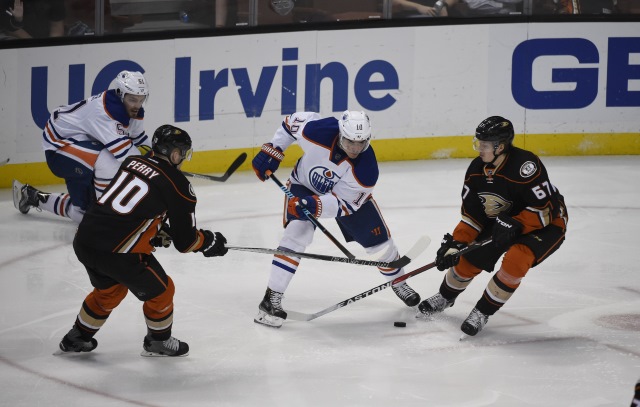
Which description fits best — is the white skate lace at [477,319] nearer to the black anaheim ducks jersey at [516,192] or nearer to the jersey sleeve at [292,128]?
the black anaheim ducks jersey at [516,192]

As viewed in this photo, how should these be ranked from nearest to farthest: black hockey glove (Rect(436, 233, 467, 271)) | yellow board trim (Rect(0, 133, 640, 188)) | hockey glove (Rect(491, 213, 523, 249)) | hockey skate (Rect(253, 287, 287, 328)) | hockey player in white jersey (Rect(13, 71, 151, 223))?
1. hockey glove (Rect(491, 213, 523, 249))
2. black hockey glove (Rect(436, 233, 467, 271))
3. hockey skate (Rect(253, 287, 287, 328))
4. hockey player in white jersey (Rect(13, 71, 151, 223))
5. yellow board trim (Rect(0, 133, 640, 188))

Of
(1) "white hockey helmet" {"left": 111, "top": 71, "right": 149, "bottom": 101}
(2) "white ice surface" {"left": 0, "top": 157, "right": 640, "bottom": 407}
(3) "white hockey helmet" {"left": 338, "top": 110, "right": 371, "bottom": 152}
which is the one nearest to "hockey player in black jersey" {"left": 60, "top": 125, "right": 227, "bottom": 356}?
(2) "white ice surface" {"left": 0, "top": 157, "right": 640, "bottom": 407}

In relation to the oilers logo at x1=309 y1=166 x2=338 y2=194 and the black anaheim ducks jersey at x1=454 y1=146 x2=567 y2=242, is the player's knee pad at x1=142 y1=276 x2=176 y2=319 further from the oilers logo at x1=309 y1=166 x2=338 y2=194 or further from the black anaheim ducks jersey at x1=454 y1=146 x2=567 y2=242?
the black anaheim ducks jersey at x1=454 y1=146 x2=567 y2=242

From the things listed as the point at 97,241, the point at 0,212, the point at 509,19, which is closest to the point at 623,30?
the point at 509,19

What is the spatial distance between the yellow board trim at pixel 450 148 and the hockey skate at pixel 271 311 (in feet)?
9.61

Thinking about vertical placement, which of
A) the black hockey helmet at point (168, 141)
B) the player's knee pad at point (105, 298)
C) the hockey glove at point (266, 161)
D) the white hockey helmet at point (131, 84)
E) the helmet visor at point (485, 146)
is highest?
the white hockey helmet at point (131, 84)

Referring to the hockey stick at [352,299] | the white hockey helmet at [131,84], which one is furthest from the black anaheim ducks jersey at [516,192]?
the white hockey helmet at [131,84]

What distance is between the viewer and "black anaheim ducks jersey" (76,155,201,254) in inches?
157

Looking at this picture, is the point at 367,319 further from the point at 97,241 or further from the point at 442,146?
the point at 442,146

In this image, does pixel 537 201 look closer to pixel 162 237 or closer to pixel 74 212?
pixel 162 237

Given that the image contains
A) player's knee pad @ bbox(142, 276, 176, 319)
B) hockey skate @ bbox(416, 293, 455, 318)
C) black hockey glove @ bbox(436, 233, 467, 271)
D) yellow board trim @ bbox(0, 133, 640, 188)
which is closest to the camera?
player's knee pad @ bbox(142, 276, 176, 319)

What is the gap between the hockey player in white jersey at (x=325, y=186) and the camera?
15.3 ft

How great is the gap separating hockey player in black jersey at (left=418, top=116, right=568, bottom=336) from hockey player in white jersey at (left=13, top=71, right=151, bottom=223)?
215cm

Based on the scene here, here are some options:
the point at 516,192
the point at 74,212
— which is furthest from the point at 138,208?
the point at 74,212
